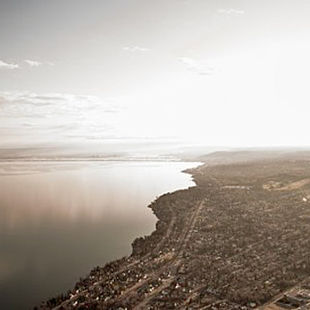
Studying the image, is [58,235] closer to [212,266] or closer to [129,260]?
[129,260]

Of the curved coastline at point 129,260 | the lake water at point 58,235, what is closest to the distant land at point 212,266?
the curved coastline at point 129,260

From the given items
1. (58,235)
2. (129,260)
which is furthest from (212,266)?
(58,235)

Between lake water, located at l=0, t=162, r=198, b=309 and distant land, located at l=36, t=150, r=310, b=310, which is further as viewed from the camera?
lake water, located at l=0, t=162, r=198, b=309

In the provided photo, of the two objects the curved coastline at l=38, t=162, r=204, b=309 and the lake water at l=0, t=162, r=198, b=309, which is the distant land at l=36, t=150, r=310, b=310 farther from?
the lake water at l=0, t=162, r=198, b=309

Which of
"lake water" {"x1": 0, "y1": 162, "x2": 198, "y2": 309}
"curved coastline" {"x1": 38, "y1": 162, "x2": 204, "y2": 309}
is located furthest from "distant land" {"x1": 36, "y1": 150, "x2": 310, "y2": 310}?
"lake water" {"x1": 0, "y1": 162, "x2": 198, "y2": 309}

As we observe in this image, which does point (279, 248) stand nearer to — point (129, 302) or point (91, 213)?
point (129, 302)

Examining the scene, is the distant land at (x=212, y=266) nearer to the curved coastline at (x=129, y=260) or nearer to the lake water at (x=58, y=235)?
the curved coastline at (x=129, y=260)

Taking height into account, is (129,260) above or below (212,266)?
below

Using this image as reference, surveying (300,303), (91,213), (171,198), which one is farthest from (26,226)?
(300,303)
